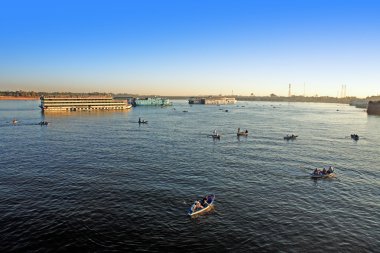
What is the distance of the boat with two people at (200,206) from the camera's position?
139ft

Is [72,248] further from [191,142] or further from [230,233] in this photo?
[191,142]

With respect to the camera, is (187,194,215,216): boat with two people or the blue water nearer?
the blue water

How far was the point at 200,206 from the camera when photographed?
141 ft

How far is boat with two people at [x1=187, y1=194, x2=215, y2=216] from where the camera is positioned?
139ft

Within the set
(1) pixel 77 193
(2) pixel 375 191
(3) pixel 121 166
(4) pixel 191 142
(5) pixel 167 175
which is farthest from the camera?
(4) pixel 191 142

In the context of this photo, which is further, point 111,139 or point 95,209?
point 111,139

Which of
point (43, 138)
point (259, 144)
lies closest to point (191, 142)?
point (259, 144)

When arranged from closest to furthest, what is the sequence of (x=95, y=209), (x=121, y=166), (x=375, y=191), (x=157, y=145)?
(x=95, y=209)
(x=375, y=191)
(x=121, y=166)
(x=157, y=145)

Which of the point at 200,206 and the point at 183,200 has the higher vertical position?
the point at 200,206

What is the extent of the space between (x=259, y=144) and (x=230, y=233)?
2561 inches

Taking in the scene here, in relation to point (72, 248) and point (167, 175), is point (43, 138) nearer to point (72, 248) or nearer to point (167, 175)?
point (167, 175)

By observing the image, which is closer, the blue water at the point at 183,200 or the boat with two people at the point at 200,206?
the blue water at the point at 183,200

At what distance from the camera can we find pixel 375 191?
5391cm

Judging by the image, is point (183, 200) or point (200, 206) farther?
point (183, 200)
